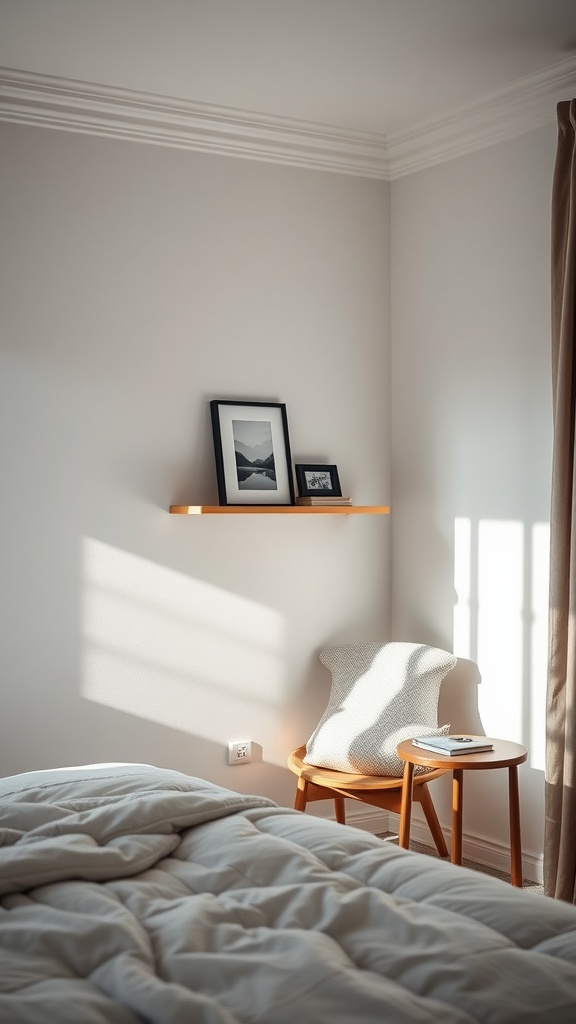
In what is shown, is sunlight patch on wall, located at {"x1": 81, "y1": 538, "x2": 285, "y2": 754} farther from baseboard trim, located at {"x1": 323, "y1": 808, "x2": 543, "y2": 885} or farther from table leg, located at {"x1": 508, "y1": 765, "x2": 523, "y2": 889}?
table leg, located at {"x1": 508, "y1": 765, "x2": 523, "y2": 889}

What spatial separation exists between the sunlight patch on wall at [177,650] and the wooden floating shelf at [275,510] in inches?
10.1

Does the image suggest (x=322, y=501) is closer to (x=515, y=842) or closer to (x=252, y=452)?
(x=252, y=452)

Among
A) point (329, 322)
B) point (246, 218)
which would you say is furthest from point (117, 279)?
point (329, 322)

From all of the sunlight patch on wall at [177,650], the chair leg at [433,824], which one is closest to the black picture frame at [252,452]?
the sunlight patch on wall at [177,650]

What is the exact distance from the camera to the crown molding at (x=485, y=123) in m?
3.46

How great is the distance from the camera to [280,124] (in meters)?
3.88

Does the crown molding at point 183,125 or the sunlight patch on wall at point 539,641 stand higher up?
the crown molding at point 183,125

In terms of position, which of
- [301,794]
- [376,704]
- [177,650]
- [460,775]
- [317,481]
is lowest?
[301,794]

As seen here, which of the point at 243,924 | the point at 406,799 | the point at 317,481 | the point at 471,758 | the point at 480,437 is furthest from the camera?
the point at 317,481

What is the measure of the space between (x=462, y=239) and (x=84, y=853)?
113 inches

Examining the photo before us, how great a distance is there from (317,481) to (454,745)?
120 centimetres

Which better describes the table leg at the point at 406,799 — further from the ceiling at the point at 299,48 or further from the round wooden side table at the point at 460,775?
the ceiling at the point at 299,48

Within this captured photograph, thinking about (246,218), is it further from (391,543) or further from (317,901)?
(317,901)

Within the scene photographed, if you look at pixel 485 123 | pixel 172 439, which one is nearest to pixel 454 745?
pixel 172 439
